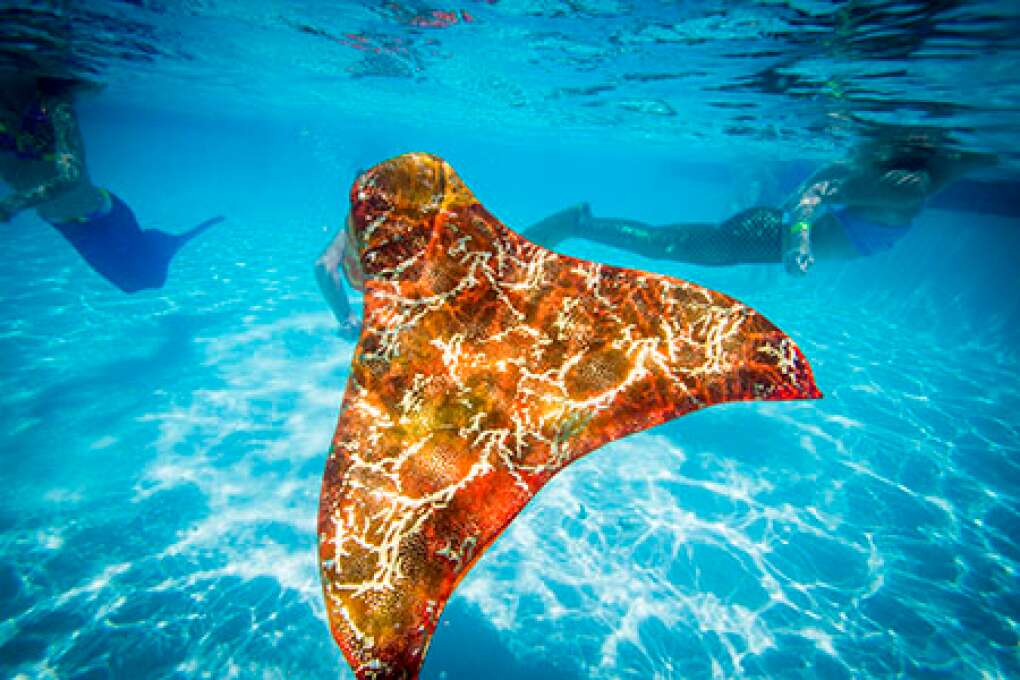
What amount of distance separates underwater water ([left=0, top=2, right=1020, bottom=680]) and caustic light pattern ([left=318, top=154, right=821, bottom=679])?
5305mm

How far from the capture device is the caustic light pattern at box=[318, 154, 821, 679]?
6.65 feet

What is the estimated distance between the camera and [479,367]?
239 cm

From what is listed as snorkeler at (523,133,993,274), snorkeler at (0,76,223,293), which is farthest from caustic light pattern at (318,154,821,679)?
snorkeler at (0,76,223,293)

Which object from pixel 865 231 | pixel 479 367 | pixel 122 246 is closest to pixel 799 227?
pixel 865 231

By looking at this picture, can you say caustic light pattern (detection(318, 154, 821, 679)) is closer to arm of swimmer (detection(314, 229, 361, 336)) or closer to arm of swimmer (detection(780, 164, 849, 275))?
arm of swimmer (detection(780, 164, 849, 275))

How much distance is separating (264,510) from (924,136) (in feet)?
80.9

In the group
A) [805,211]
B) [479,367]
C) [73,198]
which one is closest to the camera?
[479,367]

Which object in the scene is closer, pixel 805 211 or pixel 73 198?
pixel 805 211

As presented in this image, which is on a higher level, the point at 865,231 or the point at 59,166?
the point at 865,231

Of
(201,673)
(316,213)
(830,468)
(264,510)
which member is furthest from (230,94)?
(830,468)

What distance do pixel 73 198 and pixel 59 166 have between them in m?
0.68

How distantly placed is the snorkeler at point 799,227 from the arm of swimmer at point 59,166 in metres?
9.89

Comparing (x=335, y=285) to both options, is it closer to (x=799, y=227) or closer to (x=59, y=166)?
(x=59, y=166)

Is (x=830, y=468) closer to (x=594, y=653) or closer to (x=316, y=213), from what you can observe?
(x=594, y=653)
